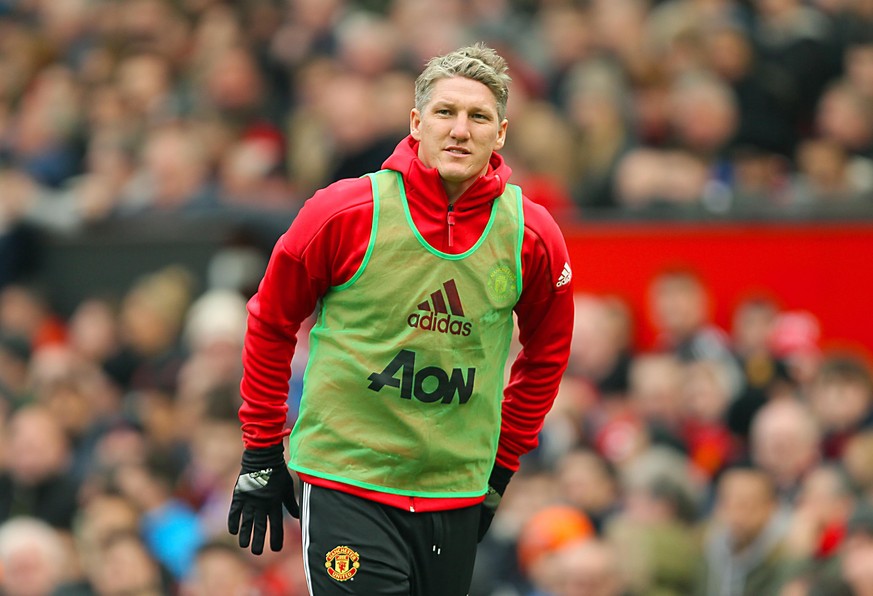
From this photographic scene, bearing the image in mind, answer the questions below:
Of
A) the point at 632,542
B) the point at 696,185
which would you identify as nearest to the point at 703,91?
the point at 696,185

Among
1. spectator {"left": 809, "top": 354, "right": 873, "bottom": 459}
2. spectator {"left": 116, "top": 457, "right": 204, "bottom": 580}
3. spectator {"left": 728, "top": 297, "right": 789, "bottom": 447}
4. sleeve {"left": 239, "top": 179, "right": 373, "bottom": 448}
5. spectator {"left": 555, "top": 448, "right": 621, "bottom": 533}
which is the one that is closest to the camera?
sleeve {"left": 239, "top": 179, "right": 373, "bottom": 448}

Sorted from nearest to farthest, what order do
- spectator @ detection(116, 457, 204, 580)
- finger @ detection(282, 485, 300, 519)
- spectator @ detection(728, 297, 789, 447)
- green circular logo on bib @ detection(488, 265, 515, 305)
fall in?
green circular logo on bib @ detection(488, 265, 515, 305) < finger @ detection(282, 485, 300, 519) < spectator @ detection(728, 297, 789, 447) < spectator @ detection(116, 457, 204, 580)

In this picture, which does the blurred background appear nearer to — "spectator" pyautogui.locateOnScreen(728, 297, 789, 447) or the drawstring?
"spectator" pyautogui.locateOnScreen(728, 297, 789, 447)

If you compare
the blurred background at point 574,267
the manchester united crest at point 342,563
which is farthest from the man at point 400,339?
the blurred background at point 574,267

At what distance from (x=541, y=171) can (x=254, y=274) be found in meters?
2.16

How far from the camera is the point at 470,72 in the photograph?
4.51 meters

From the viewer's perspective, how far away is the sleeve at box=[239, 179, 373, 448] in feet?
14.7

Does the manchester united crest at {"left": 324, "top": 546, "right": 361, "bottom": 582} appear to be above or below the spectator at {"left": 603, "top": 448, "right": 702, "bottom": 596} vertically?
above

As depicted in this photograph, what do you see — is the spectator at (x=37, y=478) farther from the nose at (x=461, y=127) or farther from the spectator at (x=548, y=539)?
the nose at (x=461, y=127)

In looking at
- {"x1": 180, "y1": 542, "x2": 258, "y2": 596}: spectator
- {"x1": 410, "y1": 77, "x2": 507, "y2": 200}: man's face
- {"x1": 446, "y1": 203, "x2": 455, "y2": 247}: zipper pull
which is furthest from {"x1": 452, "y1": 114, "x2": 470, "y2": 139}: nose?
{"x1": 180, "y1": 542, "x2": 258, "y2": 596}: spectator

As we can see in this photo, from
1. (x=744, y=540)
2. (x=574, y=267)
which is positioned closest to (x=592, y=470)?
(x=744, y=540)

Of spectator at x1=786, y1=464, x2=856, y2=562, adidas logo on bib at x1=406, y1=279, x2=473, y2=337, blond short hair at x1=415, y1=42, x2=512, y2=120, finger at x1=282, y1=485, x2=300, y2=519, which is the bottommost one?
spectator at x1=786, y1=464, x2=856, y2=562

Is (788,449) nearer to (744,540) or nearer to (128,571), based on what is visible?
(744,540)

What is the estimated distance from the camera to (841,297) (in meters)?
9.71
